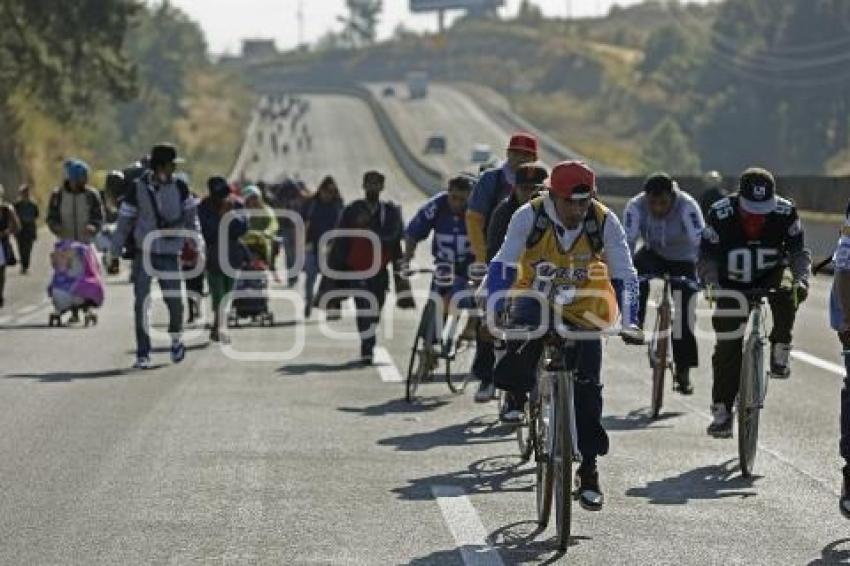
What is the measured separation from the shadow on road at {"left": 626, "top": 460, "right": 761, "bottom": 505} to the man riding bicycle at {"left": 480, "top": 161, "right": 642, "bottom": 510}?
3.44ft

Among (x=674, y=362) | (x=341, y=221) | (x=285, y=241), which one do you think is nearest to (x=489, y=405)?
(x=674, y=362)

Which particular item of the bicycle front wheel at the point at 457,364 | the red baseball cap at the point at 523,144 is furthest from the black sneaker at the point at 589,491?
the bicycle front wheel at the point at 457,364

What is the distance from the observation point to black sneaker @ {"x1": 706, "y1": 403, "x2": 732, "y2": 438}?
12258mm

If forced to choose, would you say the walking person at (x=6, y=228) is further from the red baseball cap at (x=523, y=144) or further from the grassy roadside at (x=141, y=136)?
the grassy roadside at (x=141, y=136)

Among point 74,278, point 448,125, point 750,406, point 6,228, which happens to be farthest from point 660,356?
point 448,125

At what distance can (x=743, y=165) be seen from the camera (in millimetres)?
138625

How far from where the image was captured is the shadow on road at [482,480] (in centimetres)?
1052

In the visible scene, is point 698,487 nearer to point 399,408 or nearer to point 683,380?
point 683,380

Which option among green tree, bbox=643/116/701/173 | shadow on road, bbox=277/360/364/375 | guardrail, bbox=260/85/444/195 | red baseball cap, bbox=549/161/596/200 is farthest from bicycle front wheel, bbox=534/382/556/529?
green tree, bbox=643/116/701/173

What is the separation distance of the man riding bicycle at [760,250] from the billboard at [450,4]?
166 meters

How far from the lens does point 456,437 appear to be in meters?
12.9

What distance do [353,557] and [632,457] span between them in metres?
3.83

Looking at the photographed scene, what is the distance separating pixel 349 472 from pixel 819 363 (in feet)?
28.1

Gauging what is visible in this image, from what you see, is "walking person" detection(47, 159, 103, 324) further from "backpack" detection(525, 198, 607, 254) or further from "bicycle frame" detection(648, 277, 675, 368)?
"backpack" detection(525, 198, 607, 254)
